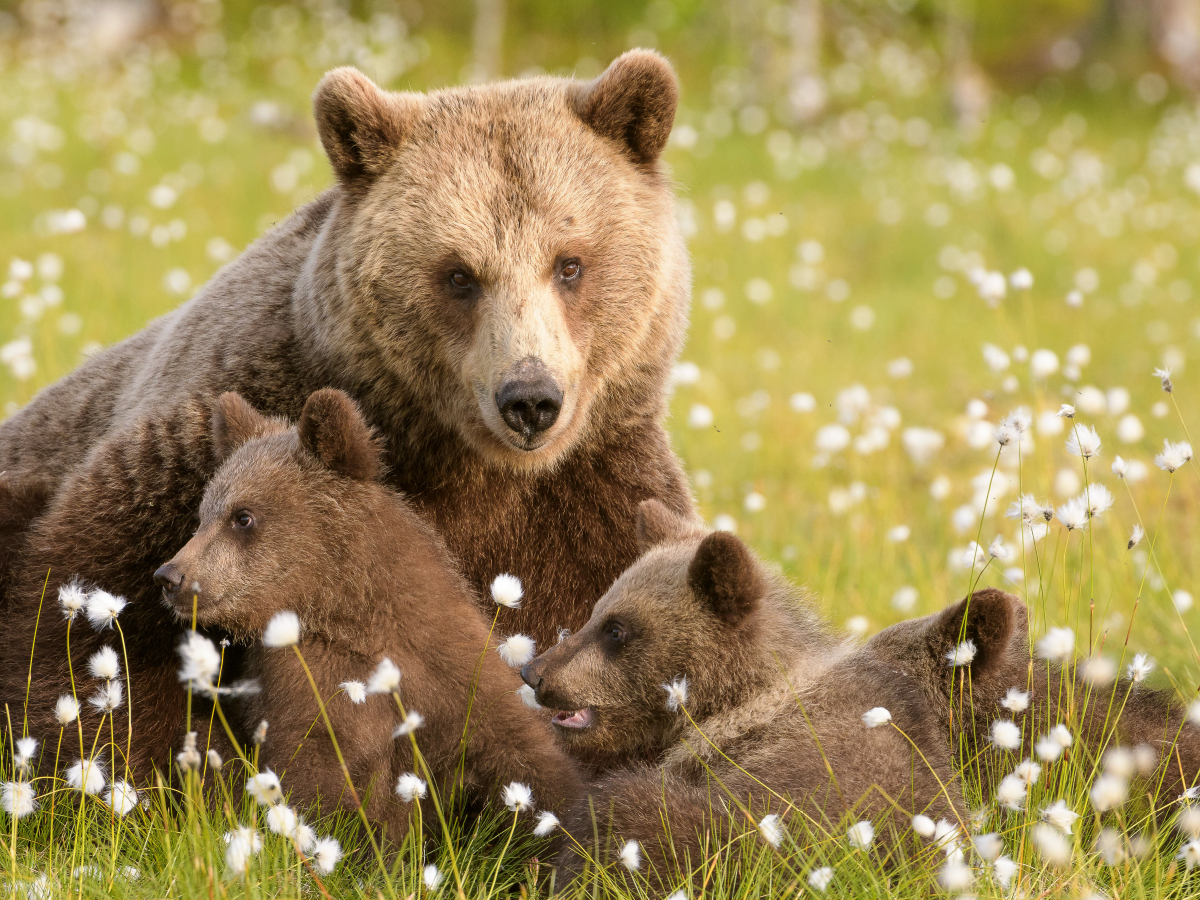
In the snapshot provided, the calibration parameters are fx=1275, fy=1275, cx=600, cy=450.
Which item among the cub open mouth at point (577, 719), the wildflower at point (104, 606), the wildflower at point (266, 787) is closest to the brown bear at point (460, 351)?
the cub open mouth at point (577, 719)

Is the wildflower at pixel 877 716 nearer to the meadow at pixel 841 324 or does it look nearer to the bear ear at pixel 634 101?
the meadow at pixel 841 324

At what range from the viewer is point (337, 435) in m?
3.78

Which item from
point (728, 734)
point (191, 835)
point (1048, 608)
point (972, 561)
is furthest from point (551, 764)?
point (1048, 608)

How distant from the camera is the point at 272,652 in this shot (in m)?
3.66

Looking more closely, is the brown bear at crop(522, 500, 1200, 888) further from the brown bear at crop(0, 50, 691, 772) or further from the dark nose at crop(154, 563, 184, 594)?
the dark nose at crop(154, 563, 184, 594)

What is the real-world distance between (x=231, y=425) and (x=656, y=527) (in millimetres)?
1359

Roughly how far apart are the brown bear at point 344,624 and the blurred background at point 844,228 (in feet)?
4.92

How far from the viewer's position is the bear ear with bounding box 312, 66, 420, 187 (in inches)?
169

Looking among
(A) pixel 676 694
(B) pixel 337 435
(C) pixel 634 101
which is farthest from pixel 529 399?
(C) pixel 634 101

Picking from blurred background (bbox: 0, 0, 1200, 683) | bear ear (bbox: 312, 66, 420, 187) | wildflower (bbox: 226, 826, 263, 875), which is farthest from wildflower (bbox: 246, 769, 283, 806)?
bear ear (bbox: 312, 66, 420, 187)

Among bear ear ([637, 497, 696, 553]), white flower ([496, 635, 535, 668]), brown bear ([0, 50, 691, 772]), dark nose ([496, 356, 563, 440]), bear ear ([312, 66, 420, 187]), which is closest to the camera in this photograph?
white flower ([496, 635, 535, 668])

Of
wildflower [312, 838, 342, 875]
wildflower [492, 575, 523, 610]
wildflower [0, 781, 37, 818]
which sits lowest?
wildflower [0, 781, 37, 818]

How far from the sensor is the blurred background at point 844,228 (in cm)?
614

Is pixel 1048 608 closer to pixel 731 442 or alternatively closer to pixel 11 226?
pixel 731 442
